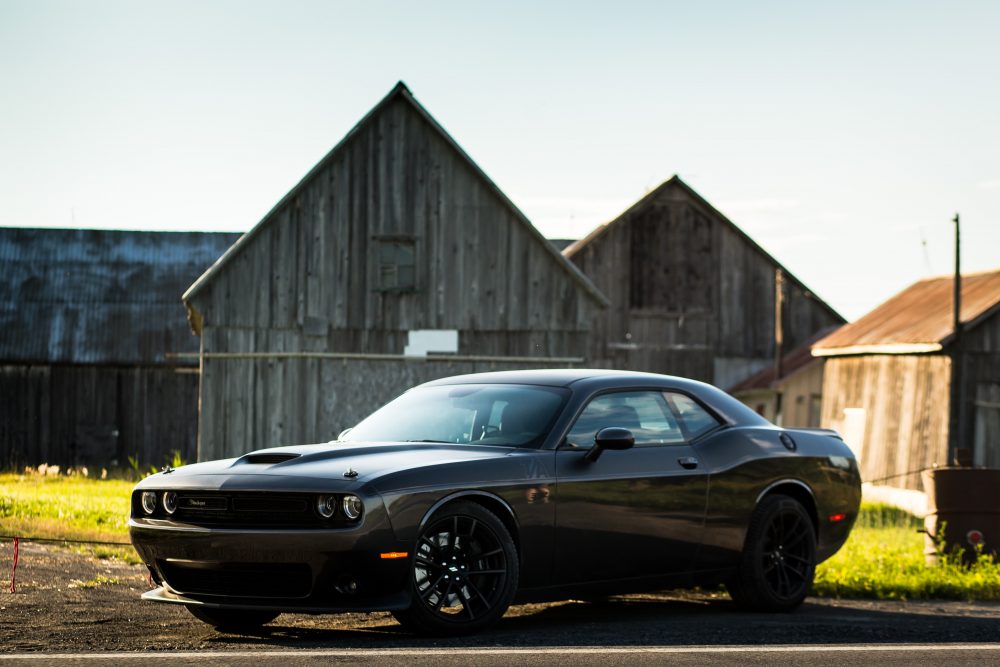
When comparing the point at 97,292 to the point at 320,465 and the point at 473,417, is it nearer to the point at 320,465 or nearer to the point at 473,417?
the point at 473,417

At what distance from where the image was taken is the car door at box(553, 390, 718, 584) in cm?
841

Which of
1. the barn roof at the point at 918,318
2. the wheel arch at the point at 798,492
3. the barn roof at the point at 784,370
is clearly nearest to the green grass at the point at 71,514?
the wheel arch at the point at 798,492

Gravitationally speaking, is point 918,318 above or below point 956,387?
above

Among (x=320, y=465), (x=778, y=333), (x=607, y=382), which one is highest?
(x=778, y=333)

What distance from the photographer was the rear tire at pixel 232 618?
8.01 meters

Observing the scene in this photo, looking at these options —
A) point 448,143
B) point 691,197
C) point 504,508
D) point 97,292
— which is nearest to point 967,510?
point 504,508

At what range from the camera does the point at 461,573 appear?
304 inches

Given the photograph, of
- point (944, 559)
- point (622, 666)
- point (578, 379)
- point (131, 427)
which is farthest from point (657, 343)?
point (622, 666)

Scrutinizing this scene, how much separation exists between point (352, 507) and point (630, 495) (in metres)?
2.04

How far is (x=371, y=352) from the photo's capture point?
23984 millimetres

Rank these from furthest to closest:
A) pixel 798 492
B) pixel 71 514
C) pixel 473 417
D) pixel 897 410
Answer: pixel 897 410
pixel 71 514
pixel 798 492
pixel 473 417

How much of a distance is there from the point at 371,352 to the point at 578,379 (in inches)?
597

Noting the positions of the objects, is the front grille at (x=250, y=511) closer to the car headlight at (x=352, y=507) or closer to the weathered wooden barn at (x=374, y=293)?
the car headlight at (x=352, y=507)

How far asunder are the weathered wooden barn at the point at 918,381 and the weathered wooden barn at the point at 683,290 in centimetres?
548
